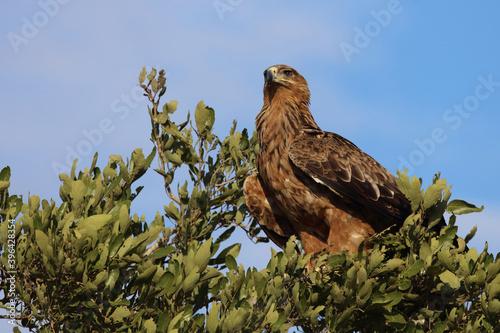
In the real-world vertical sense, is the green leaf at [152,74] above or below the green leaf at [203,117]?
above

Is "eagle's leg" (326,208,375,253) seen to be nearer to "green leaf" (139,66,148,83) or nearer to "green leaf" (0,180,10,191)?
"green leaf" (139,66,148,83)

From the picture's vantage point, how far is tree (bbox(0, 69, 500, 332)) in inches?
199

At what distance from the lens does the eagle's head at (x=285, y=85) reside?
909 centimetres

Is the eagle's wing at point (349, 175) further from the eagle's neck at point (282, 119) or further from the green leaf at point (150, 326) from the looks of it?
the green leaf at point (150, 326)

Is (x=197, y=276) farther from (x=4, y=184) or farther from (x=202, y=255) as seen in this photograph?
(x=4, y=184)

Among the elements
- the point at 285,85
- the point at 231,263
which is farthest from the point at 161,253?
the point at 285,85

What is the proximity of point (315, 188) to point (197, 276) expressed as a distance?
326 cm

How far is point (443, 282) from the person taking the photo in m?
5.73

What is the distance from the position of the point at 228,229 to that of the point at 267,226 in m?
1.59

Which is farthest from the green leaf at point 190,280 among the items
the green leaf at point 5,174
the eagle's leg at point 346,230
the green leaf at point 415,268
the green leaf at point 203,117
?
the eagle's leg at point 346,230

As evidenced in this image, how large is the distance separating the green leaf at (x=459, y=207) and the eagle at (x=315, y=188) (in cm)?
205

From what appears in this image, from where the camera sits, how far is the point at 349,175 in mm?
7973

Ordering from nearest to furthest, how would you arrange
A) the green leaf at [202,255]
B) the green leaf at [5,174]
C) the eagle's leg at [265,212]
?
1. the green leaf at [202,255]
2. the green leaf at [5,174]
3. the eagle's leg at [265,212]

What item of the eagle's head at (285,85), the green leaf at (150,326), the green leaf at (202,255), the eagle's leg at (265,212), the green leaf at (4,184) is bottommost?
the green leaf at (150,326)
